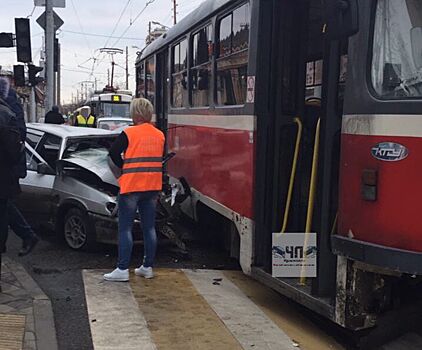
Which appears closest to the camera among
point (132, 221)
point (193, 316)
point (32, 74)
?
point (193, 316)

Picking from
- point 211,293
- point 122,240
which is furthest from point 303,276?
point 122,240

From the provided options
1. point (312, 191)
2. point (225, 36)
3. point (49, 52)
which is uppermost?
point (49, 52)

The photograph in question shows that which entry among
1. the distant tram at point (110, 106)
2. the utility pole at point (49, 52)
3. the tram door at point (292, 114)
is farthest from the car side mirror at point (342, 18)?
the distant tram at point (110, 106)

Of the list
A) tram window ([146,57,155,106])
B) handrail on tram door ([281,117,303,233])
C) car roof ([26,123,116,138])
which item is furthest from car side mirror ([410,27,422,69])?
tram window ([146,57,155,106])

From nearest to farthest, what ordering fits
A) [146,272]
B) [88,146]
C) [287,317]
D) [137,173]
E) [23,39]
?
[287,317]
[137,173]
[146,272]
[88,146]
[23,39]

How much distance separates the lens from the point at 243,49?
5898 millimetres

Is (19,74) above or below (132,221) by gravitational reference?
above

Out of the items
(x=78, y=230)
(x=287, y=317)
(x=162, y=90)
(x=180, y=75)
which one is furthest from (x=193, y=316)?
(x=162, y=90)

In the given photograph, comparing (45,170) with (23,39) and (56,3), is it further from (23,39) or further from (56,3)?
(56,3)

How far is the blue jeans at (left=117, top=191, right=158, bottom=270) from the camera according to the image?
618 centimetres

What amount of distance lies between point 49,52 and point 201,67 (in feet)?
30.2

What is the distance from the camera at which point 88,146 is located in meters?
8.40

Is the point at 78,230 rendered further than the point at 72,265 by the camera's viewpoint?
Yes

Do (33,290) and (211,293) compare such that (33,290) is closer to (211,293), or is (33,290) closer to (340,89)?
(211,293)
